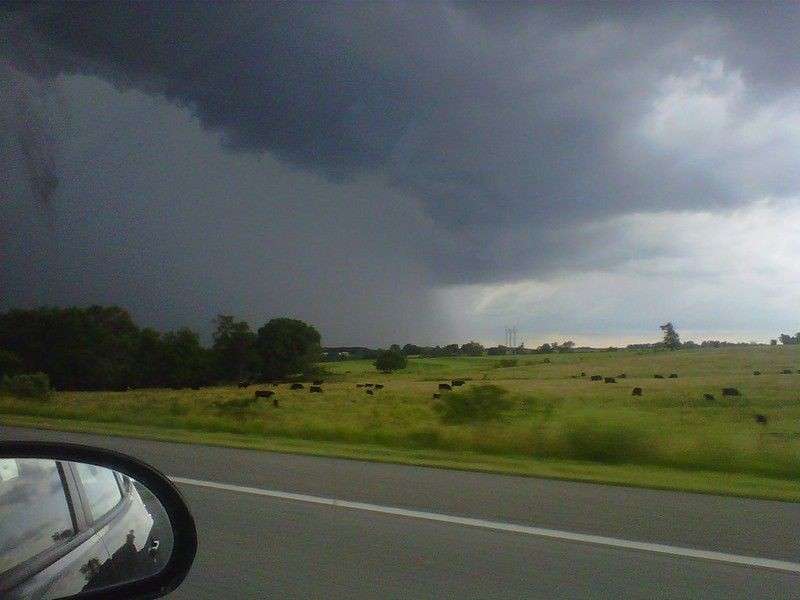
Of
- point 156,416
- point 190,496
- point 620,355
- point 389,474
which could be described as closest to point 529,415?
point 389,474

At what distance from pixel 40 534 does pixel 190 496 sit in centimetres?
602

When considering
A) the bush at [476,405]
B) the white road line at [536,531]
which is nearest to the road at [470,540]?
the white road line at [536,531]

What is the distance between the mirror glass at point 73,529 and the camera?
2.50 meters

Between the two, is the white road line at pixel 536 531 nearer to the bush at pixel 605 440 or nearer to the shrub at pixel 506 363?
the bush at pixel 605 440

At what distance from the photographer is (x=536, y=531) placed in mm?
6777

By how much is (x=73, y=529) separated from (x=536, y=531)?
476 cm

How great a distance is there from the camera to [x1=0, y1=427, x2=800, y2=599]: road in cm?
523

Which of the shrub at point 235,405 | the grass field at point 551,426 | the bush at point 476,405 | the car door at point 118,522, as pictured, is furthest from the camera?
the shrub at point 235,405

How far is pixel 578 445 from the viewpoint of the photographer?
12.8 m

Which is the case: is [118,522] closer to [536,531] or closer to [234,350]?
[536,531]

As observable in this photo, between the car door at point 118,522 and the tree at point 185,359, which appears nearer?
the car door at point 118,522

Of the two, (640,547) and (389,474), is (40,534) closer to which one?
(640,547)

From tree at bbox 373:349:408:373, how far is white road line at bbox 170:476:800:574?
91.4ft

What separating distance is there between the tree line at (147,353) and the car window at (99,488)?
3148 centimetres
